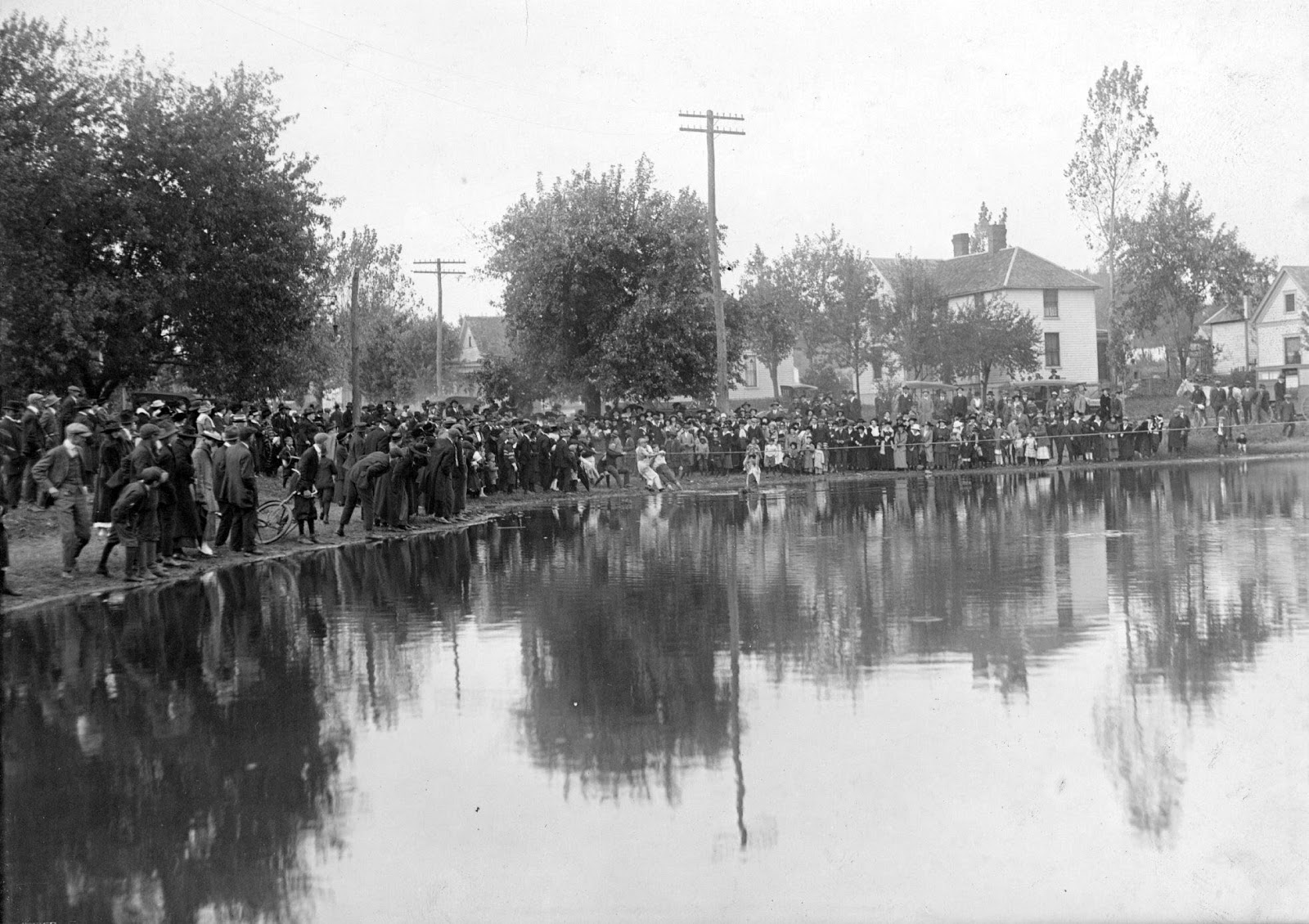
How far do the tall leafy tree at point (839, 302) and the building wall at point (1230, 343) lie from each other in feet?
86.6

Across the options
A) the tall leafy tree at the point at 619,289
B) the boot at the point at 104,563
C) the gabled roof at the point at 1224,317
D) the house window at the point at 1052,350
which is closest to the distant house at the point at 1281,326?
the gabled roof at the point at 1224,317

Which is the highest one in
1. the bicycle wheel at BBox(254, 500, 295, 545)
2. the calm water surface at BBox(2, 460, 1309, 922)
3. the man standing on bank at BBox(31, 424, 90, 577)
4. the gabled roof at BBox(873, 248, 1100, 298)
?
the gabled roof at BBox(873, 248, 1100, 298)

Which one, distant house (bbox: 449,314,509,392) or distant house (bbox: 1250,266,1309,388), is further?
distant house (bbox: 449,314,509,392)

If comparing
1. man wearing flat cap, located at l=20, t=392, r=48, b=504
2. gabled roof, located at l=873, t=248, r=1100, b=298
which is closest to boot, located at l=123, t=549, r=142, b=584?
man wearing flat cap, located at l=20, t=392, r=48, b=504

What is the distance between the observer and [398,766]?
7.02 metres

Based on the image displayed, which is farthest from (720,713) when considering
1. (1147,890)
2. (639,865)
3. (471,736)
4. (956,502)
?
(956,502)

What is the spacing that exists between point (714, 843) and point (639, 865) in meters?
0.38

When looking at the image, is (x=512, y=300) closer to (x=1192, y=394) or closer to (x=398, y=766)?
(x=1192, y=394)

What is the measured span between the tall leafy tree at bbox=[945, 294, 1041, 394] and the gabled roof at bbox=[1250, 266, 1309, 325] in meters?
16.6

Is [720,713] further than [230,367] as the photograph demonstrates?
No

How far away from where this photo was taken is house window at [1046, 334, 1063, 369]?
69812mm

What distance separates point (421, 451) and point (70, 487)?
257 inches

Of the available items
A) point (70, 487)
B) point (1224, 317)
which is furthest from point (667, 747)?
point (1224, 317)

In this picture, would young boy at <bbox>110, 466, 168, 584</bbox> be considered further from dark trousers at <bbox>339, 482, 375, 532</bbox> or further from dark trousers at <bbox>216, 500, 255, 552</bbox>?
dark trousers at <bbox>339, 482, 375, 532</bbox>
